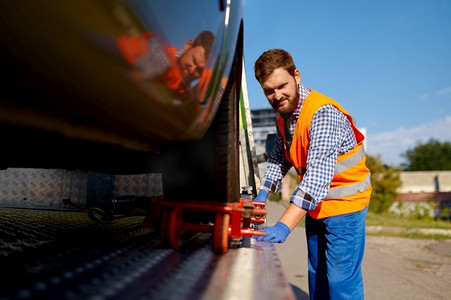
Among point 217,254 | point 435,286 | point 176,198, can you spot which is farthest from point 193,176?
point 435,286

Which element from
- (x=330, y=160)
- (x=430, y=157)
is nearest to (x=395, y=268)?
(x=330, y=160)

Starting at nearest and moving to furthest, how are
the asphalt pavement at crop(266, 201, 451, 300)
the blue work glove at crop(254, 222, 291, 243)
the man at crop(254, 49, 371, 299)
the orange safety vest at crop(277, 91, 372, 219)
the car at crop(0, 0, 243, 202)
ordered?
1. the car at crop(0, 0, 243, 202)
2. the blue work glove at crop(254, 222, 291, 243)
3. the man at crop(254, 49, 371, 299)
4. the orange safety vest at crop(277, 91, 372, 219)
5. the asphalt pavement at crop(266, 201, 451, 300)

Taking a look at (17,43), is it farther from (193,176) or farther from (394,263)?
(394,263)

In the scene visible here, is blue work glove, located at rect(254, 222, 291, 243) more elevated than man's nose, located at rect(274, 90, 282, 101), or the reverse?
man's nose, located at rect(274, 90, 282, 101)

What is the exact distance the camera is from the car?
2.14ft

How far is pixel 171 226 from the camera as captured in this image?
1.49 meters

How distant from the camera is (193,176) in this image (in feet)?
5.63

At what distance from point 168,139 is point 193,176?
1.69ft

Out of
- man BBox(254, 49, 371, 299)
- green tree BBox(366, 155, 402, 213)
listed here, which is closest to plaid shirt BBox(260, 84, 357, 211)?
man BBox(254, 49, 371, 299)

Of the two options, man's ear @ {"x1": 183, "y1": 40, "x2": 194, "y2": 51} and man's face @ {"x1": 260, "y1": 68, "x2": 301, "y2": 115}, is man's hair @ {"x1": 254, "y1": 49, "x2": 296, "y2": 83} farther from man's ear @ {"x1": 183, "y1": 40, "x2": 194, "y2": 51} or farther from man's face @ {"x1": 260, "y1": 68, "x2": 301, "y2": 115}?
man's ear @ {"x1": 183, "y1": 40, "x2": 194, "y2": 51}

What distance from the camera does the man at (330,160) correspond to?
5.62 ft

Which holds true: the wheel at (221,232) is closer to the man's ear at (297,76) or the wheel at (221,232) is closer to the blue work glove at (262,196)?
the blue work glove at (262,196)

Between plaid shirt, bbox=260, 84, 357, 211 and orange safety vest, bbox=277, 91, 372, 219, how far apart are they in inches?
1.9

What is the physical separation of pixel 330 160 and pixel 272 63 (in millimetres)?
604
